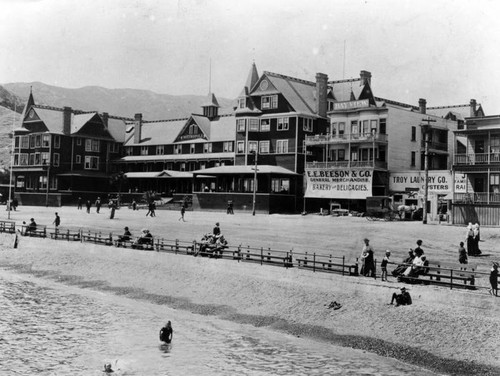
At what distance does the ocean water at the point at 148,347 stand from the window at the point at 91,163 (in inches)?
2747

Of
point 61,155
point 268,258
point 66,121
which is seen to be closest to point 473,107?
point 268,258

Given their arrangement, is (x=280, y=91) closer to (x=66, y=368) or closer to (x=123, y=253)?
(x=123, y=253)

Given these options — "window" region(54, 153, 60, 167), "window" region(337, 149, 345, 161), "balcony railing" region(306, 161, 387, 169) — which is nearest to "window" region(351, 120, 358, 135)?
"window" region(337, 149, 345, 161)

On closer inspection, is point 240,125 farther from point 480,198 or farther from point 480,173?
point 480,198

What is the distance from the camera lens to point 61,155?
95.1 m

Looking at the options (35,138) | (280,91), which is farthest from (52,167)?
(280,91)

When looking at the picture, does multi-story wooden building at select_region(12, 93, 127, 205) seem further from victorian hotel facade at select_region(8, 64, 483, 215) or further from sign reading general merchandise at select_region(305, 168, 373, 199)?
sign reading general merchandise at select_region(305, 168, 373, 199)

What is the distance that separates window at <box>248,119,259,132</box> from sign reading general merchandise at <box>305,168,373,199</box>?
1064 cm

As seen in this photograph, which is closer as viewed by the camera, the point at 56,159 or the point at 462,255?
the point at 462,255

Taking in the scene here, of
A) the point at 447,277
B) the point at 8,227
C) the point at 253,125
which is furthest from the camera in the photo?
the point at 253,125

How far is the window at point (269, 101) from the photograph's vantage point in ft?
246

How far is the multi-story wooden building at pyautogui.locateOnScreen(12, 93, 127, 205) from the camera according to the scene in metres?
93.4

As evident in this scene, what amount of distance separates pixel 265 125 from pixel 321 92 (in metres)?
7.96

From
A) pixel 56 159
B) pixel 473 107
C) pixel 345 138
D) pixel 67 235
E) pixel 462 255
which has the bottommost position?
pixel 67 235
